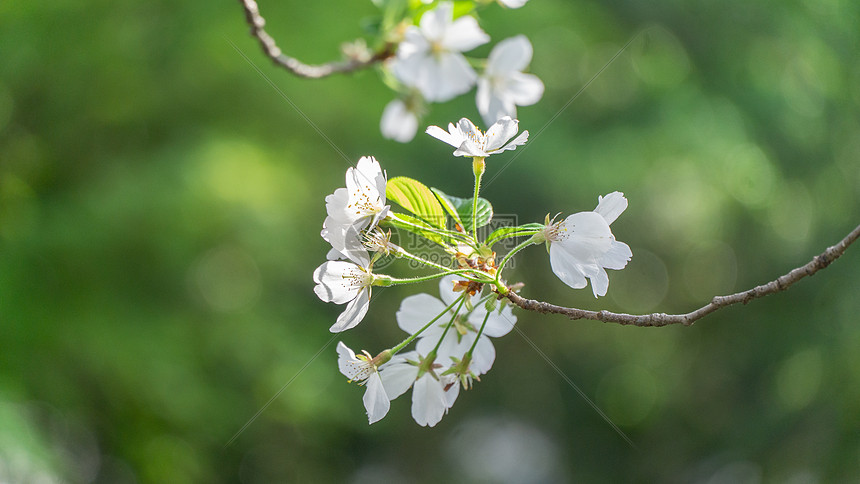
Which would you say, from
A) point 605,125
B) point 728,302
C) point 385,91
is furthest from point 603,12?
→ point 728,302

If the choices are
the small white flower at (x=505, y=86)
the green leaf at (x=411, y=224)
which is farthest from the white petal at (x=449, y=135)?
the small white flower at (x=505, y=86)

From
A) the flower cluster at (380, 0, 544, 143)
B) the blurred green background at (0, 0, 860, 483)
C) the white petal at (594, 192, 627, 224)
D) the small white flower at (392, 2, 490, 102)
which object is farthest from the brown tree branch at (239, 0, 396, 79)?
the blurred green background at (0, 0, 860, 483)

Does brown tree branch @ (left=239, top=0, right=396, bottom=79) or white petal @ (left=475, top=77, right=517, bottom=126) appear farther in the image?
white petal @ (left=475, top=77, right=517, bottom=126)

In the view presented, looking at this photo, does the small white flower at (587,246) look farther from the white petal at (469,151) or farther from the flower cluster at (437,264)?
the white petal at (469,151)

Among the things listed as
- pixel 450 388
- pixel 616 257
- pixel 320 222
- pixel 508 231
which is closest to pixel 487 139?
pixel 508 231

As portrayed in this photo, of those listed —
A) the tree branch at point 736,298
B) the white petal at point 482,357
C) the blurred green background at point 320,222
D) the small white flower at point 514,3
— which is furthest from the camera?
the blurred green background at point 320,222

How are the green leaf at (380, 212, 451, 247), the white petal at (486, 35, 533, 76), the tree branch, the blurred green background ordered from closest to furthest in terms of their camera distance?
the tree branch → the green leaf at (380, 212, 451, 247) → the white petal at (486, 35, 533, 76) → the blurred green background

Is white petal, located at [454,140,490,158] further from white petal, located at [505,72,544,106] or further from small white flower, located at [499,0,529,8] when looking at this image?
white petal, located at [505,72,544,106]
